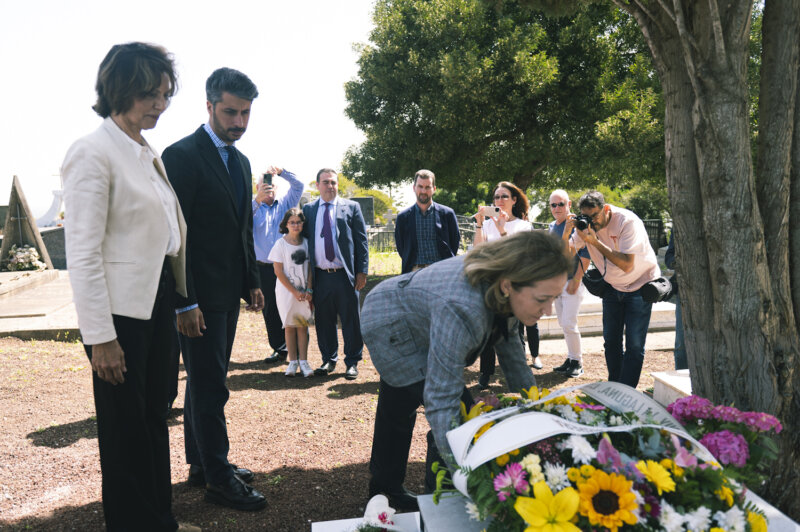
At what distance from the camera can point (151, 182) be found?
247cm

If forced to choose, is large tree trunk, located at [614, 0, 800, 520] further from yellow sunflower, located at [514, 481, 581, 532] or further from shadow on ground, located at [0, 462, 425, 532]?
shadow on ground, located at [0, 462, 425, 532]

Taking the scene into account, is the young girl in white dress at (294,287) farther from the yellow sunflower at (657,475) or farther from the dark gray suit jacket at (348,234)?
the yellow sunflower at (657,475)

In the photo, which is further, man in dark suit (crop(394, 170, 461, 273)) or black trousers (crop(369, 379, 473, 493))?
man in dark suit (crop(394, 170, 461, 273))

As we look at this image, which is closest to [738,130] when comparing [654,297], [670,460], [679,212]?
[679,212]

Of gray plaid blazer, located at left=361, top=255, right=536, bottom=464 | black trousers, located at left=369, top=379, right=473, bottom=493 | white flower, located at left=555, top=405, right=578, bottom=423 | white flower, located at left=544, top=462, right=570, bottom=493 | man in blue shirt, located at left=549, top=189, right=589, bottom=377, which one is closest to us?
white flower, located at left=544, top=462, right=570, bottom=493

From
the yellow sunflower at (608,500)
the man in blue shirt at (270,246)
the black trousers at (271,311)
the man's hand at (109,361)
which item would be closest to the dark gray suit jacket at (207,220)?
the man's hand at (109,361)

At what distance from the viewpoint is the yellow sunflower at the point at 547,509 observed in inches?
59.8

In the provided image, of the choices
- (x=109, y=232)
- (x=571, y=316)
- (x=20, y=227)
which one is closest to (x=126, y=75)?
(x=109, y=232)

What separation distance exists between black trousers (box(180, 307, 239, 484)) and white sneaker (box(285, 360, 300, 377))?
2886 millimetres

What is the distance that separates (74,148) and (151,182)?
1.10 ft

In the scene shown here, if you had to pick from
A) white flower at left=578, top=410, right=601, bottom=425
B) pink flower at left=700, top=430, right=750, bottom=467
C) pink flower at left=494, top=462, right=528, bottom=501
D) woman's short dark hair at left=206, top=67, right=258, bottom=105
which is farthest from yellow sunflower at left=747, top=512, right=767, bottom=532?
woman's short dark hair at left=206, top=67, right=258, bottom=105

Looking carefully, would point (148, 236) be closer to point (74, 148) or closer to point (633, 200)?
point (74, 148)

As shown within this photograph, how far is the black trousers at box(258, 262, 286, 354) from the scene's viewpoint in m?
6.77

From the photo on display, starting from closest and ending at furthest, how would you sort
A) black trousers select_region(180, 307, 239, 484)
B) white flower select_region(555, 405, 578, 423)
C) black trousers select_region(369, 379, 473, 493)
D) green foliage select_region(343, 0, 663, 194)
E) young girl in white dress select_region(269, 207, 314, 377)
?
white flower select_region(555, 405, 578, 423)
black trousers select_region(369, 379, 473, 493)
black trousers select_region(180, 307, 239, 484)
young girl in white dress select_region(269, 207, 314, 377)
green foliage select_region(343, 0, 663, 194)
